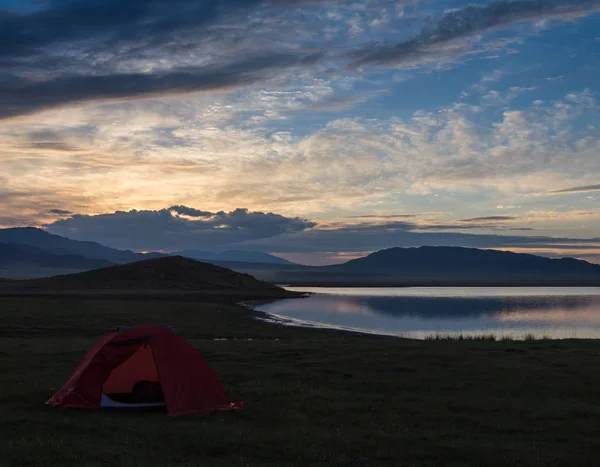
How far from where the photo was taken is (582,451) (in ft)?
45.6

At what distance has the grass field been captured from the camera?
1330 cm

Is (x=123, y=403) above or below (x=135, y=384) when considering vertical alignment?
below

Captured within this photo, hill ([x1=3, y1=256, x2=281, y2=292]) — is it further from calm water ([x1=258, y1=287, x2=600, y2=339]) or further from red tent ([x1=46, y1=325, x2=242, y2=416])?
red tent ([x1=46, y1=325, x2=242, y2=416])

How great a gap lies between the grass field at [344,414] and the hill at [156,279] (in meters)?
88.1

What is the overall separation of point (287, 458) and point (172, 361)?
232 inches

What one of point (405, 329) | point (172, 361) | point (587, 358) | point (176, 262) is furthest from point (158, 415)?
point (176, 262)

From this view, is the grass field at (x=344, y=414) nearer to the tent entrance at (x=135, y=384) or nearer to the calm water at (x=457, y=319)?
the tent entrance at (x=135, y=384)

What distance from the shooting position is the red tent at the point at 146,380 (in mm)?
17375

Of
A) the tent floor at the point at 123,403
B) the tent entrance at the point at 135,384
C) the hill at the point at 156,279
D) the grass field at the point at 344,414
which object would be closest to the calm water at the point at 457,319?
the grass field at the point at 344,414

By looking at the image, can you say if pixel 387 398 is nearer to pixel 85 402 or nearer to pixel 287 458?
pixel 287 458

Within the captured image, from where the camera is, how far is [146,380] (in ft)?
61.0

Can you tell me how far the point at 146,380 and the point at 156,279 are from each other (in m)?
109

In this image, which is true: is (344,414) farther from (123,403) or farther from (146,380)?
(123,403)

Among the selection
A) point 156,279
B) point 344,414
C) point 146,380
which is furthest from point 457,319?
point 156,279
